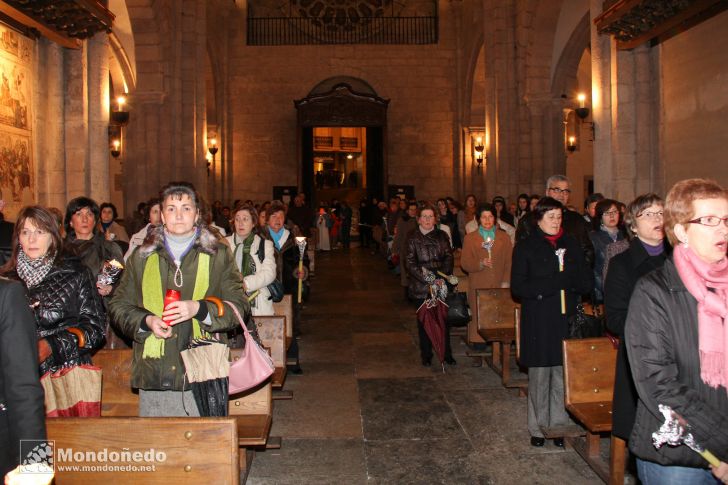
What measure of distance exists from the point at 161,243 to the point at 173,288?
0.26 m

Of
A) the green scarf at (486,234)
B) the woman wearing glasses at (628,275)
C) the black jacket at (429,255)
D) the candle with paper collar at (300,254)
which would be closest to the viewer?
the woman wearing glasses at (628,275)

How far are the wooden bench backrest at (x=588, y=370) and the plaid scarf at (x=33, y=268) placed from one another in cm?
335

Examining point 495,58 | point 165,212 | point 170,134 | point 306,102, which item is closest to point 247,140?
point 306,102

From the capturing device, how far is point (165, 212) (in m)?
3.65

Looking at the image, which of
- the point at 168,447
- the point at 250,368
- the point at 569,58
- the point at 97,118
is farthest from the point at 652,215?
the point at 569,58

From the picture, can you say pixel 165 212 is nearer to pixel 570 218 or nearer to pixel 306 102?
pixel 570 218

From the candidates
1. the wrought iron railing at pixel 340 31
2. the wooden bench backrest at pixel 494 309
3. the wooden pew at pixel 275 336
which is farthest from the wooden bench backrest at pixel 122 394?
the wrought iron railing at pixel 340 31

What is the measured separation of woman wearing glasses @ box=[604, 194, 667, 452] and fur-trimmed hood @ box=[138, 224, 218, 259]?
7.14ft

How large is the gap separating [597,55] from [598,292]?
5758mm

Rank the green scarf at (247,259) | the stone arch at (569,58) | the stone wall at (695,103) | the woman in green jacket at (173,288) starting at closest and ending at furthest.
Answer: the woman in green jacket at (173,288)
the green scarf at (247,259)
the stone wall at (695,103)
the stone arch at (569,58)

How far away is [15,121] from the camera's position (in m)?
9.13

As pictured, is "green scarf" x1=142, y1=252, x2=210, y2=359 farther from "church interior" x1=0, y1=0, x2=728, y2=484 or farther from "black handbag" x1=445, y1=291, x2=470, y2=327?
"black handbag" x1=445, y1=291, x2=470, y2=327

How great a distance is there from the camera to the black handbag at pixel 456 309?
7547 mm

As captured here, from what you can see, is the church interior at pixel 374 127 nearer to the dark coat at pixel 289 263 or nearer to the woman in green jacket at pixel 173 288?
the woman in green jacket at pixel 173 288
